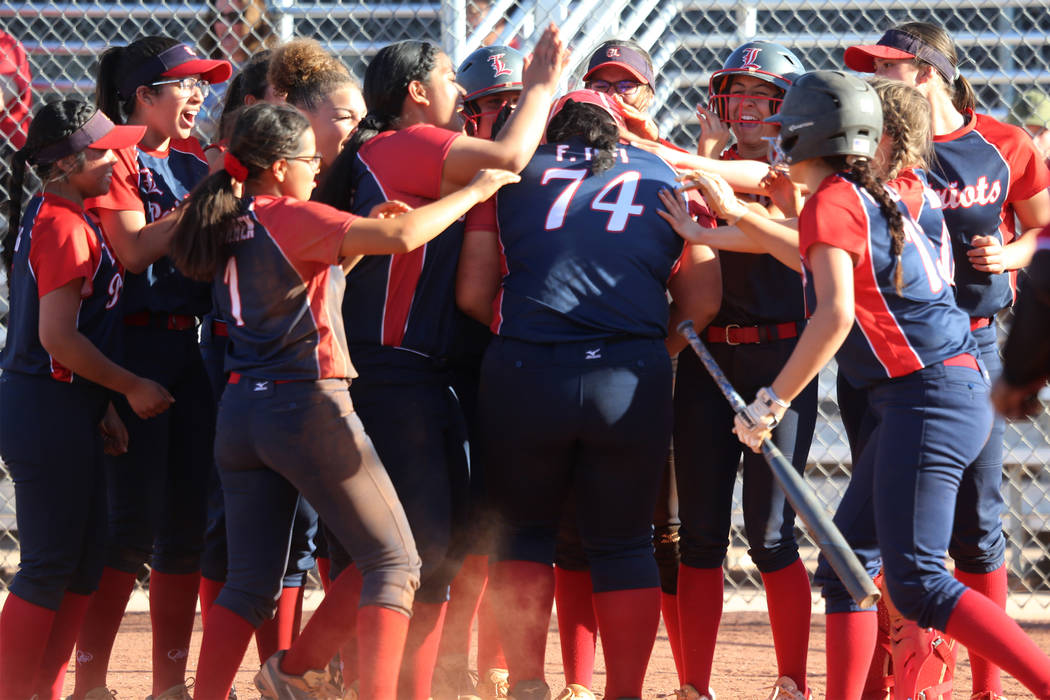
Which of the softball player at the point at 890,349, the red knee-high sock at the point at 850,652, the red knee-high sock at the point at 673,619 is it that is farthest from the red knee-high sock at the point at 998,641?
the red knee-high sock at the point at 673,619

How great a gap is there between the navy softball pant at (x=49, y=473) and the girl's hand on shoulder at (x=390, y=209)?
1019 mm

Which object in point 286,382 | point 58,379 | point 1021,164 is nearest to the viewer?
point 286,382

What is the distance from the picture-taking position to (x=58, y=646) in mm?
3422

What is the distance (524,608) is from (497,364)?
0.65 m

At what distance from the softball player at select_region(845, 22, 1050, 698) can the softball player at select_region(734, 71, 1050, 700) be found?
1.73 feet

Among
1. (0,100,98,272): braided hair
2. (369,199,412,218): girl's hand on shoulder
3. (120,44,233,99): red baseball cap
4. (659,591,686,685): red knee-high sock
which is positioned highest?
(120,44,233,99): red baseball cap

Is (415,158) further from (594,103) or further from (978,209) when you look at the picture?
(978,209)

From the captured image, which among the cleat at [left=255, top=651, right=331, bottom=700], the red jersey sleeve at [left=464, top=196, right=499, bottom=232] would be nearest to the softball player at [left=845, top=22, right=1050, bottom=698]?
the red jersey sleeve at [left=464, top=196, right=499, bottom=232]

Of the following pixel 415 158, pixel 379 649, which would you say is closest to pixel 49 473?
pixel 379 649

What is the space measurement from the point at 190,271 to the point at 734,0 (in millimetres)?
3749

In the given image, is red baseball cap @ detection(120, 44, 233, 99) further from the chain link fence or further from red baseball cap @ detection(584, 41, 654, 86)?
the chain link fence

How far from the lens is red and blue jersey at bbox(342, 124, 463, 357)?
10.2ft

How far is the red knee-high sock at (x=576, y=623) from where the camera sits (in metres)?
3.59

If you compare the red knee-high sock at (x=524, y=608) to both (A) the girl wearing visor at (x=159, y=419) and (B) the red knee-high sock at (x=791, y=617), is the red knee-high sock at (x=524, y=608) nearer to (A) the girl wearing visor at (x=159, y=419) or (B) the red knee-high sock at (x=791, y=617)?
(B) the red knee-high sock at (x=791, y=617)
